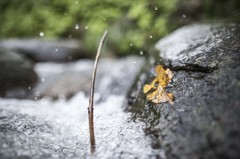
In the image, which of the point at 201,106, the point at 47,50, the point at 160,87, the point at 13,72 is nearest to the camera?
the point at 201,106

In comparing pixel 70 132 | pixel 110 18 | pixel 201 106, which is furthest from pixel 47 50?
pixel 201 106

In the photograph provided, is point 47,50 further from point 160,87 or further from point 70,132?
point 160,87

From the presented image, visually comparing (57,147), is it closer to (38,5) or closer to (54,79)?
(54,79)

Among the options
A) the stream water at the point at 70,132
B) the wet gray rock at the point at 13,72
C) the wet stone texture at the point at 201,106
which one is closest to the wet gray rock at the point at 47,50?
the wet gray rock at the point at 13,72

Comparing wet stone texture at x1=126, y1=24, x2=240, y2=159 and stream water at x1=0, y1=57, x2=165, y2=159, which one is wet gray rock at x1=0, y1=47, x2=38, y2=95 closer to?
stream water at x1=0, y1=57, x2=165, y2=159

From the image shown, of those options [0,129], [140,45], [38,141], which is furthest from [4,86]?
[140,45]

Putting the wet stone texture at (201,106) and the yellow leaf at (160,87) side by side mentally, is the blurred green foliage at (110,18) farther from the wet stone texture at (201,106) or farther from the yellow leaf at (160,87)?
the yellow leaf at (160,87)
